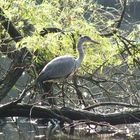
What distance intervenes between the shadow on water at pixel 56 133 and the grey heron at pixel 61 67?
108 centimetres

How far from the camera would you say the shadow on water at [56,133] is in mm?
8823

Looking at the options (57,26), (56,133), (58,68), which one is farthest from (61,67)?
(56,133)

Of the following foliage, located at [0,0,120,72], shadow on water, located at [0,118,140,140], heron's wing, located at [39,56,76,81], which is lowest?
shadow on water, located at [0,118,140,140]

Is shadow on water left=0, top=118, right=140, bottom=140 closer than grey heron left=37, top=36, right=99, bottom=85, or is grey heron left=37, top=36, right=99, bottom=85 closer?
grey heron left=37, top=36, right=99, bottom=85

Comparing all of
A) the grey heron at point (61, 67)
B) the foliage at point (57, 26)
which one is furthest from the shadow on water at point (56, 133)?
the foliage at point (57, 26)

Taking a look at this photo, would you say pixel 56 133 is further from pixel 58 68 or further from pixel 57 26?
pixel 57 26

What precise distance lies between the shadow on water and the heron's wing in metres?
1.10

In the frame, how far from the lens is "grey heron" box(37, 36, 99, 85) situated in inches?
327

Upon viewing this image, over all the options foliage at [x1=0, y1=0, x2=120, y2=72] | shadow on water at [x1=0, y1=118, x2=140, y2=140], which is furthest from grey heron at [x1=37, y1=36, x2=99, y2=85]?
shadow on water at [x1=0, y1=118, x2=140, y2=140]

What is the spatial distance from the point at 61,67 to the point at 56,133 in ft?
4.34

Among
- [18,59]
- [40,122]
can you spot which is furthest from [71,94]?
[18,59]

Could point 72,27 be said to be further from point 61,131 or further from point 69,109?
point 61,131

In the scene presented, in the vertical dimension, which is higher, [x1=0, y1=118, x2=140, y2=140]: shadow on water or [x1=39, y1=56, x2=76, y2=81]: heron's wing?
[x1=39, y1=56, x2=76, y2=81]: heron's wing

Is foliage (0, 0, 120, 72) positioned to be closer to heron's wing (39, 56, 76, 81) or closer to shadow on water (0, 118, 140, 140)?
heron's wing (39, 56, 76, 81)
